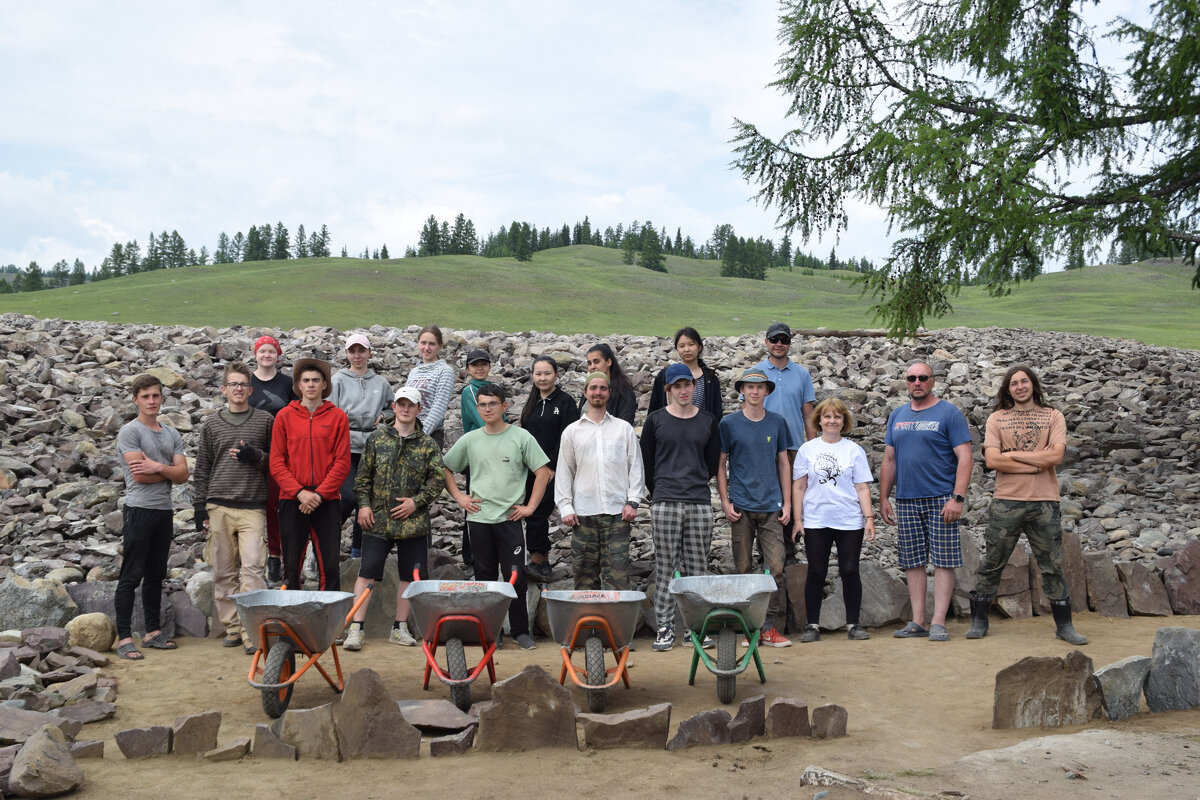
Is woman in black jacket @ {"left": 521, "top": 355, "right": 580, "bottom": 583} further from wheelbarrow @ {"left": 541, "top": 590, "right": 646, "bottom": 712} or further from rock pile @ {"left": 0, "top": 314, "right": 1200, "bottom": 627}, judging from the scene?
wheelbarrow @ {"left": 541, "top": 590, "right": 646, "bottom": 712}

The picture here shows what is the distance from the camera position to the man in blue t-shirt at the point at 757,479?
675cm

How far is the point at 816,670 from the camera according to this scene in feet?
19.8

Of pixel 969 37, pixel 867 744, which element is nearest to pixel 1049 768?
pixel 867 744

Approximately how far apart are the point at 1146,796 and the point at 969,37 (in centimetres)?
1173

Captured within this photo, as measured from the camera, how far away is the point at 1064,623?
653 cm

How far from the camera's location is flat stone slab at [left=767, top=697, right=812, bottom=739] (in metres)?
4.50

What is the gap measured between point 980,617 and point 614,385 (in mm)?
3182

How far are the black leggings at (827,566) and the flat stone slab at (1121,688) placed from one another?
2.13m

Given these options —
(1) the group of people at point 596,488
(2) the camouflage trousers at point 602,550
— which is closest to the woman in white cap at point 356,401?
(1) the group of people at point 596,488

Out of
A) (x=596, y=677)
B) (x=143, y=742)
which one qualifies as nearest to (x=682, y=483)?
(x=596, y=677)

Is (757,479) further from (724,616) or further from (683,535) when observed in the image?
(724,616)

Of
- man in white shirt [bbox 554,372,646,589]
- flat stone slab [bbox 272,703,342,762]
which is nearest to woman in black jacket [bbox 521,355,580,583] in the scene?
man in white shirt [bbox 554,372,646,589]

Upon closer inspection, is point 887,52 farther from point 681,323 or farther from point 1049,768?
point 681,323

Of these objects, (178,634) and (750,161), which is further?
(750,161)
